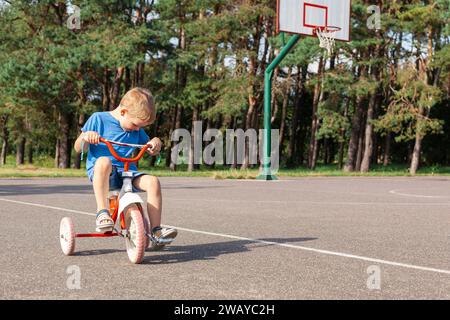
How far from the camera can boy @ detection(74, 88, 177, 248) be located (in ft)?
19.4

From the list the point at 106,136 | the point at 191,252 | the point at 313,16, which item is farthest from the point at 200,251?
the point at 313,16

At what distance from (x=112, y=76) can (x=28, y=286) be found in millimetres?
40764

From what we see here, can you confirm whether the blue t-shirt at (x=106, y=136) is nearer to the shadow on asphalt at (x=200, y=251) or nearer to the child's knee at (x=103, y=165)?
the child's knee at (x=103, y=165)

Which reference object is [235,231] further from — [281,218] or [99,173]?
[99,173]

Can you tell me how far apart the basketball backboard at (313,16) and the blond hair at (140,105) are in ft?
55.5

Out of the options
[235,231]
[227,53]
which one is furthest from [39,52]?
[235,231]

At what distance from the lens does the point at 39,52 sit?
37.6m

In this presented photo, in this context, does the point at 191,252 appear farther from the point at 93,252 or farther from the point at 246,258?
the point at 93,252

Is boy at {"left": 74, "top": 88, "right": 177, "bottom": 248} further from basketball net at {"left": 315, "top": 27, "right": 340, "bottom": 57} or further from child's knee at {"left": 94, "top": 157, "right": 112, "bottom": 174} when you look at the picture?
basketball net at {"left": 315, "top": 27, "right": 340, "bottom": 57}

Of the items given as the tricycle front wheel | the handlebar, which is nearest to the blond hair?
the handlebar

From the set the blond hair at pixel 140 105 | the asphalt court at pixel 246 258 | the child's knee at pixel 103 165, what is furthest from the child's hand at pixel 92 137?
the asphalt court at pixel 246 258

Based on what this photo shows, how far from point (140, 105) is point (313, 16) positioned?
18012mm

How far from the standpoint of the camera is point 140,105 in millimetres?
5973
